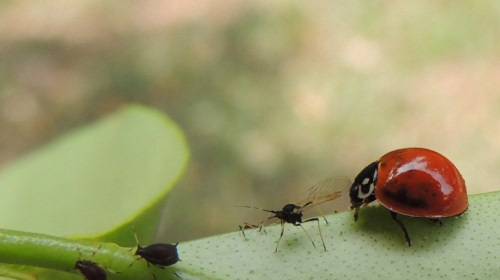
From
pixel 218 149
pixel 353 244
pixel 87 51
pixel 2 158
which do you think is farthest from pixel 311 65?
pixel 353 244

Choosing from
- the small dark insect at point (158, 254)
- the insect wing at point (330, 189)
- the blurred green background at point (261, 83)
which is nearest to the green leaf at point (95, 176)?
the insect wing at point (330, 189)

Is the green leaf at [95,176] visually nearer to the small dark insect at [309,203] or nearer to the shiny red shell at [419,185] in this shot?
the small dark insect at [309,203]

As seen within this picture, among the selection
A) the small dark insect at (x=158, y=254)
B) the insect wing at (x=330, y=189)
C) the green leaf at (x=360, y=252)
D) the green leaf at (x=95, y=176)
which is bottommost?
the green leaf at (x=95, y=176)

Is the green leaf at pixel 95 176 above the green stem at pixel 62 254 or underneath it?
underneath

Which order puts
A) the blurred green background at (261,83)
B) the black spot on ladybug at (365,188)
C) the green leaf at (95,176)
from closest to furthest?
the black spot on ladybug at (365,188)
the green leaf at (95,176)
the blurred green background at (261,83)

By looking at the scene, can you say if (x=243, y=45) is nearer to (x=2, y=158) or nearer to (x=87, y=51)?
(x=87, y=51)

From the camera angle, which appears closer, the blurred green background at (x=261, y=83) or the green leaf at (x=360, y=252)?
the green leaf at (x=360, y=252)
